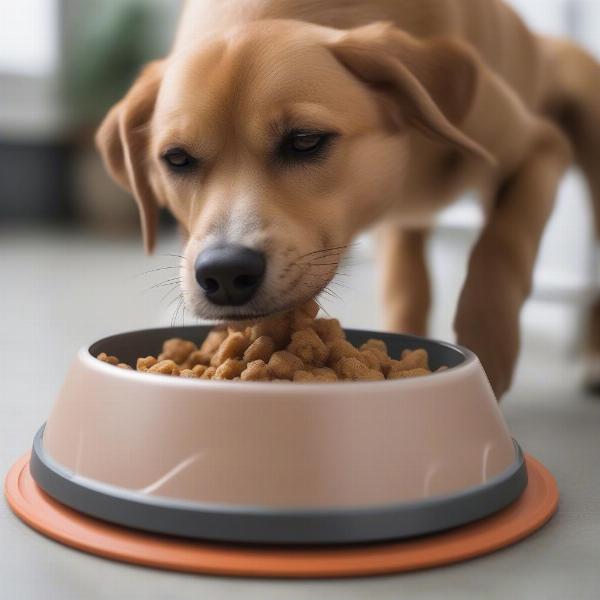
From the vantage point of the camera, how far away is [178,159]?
138cm

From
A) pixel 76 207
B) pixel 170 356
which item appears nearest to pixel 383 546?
pixel 170 356

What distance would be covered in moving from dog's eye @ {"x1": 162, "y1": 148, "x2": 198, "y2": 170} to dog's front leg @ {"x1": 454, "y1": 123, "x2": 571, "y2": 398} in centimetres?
48

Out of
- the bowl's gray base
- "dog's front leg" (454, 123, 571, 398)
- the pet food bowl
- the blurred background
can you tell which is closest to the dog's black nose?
the pet food bowl

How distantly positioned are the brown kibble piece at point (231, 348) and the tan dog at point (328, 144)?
3 centimetres

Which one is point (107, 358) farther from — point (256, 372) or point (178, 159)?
point (178, 159)

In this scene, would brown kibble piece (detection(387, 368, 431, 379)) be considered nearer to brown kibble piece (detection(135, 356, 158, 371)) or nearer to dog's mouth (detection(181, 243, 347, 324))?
dog's mouth (detection(181, 243, 347, 324))

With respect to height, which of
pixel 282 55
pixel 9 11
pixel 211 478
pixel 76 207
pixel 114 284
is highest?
pixel 282 55

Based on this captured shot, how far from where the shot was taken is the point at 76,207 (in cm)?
603

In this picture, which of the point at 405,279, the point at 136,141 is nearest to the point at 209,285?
the point at 136,141

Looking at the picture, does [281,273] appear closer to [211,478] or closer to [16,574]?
[211,478]

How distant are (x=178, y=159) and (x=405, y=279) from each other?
2.83 ft

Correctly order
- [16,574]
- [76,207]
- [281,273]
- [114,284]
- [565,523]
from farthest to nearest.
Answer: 1. [76,207]
2. [114,284]
3. [281,273]
4. [565,523]
5. [16,574]

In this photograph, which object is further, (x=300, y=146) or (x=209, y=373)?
(x=300, y=146)

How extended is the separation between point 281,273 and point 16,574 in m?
0.49
